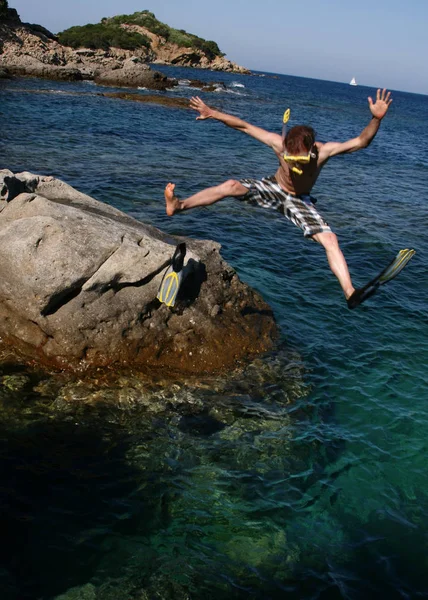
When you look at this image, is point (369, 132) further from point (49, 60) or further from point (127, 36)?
point (127, 36)

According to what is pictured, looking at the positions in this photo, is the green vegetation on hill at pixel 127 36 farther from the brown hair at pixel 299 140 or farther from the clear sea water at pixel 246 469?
the brown hair at pixel 299 140

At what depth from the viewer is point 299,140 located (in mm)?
7160

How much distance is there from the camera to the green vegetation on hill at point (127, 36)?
87.8m

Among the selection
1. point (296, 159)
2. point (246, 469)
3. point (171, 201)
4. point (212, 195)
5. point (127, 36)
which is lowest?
point (246, 469)

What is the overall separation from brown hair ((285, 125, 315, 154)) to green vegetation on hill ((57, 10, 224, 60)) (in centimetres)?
9066

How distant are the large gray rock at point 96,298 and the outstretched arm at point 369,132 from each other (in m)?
3.24

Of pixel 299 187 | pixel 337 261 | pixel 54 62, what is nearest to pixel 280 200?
pixel 299 187

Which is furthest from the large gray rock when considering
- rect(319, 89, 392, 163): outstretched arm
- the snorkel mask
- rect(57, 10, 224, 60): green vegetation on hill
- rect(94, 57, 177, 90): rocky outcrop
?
rect(57, 10, 224, 60): green vegetation on hill

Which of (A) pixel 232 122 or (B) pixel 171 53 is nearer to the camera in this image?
(A) pixel 232 122

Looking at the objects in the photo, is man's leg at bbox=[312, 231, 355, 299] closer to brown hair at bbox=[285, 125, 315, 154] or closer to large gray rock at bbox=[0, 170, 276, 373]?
brown hair at bbox=[285, 125, 315, 154]

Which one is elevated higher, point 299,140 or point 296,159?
point 299,140

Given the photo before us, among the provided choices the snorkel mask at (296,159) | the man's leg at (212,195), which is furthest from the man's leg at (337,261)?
the man's leg at (212,195)

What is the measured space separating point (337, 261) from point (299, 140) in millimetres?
1704

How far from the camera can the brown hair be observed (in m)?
7.16
